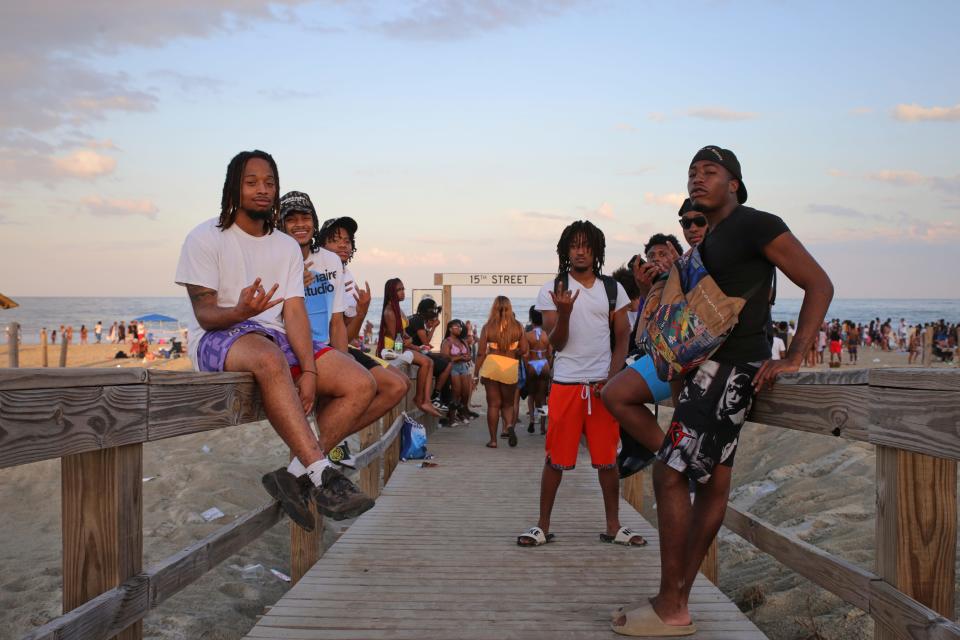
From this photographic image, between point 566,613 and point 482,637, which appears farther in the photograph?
point 566,613

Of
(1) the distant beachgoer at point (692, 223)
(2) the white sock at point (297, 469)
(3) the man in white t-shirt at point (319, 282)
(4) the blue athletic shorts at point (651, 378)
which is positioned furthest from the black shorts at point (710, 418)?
(3) the man in white t-shirt at point (319, 282)

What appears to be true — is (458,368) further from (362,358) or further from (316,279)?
(316,279)

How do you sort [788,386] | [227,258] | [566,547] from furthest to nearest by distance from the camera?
[566,547], [227,258], [788,386]

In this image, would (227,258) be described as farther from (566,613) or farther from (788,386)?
(788,386)

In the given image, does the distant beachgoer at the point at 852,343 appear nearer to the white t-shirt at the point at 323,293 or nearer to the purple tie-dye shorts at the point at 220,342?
the white t-shirt at the point at 323,293

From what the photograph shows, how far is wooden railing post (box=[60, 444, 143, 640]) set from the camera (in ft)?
8.34

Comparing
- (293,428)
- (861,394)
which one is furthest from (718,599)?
(293,428)

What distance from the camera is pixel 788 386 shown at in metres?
3.22

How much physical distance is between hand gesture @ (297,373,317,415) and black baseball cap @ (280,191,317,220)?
158 centimetres

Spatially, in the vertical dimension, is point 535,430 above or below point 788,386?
below

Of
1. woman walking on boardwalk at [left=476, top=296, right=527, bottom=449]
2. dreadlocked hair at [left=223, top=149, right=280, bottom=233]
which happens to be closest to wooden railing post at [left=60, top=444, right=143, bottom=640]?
dreadlocked hair at [left=223, top=149, right=280, bottom=233]

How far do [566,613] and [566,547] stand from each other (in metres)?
1.48

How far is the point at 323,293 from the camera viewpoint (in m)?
5.46

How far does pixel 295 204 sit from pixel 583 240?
1802 mm
